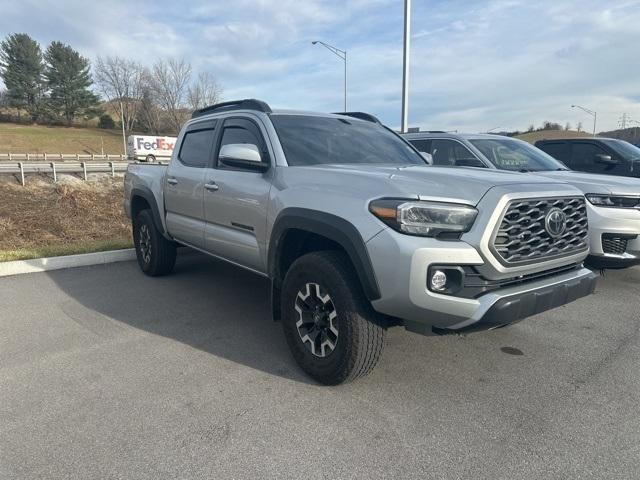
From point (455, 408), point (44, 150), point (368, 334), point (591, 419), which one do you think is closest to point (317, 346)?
point (368, 334)

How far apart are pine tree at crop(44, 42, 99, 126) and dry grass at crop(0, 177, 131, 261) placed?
71604 millimetres

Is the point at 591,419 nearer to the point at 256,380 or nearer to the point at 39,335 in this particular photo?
the point at 256,380

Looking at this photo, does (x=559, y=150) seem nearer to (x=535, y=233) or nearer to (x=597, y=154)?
→ (x=597, y=154)

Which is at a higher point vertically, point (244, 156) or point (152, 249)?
point (244, 156)

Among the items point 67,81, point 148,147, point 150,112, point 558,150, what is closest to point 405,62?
point 558,150

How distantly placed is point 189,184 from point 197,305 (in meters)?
1.23

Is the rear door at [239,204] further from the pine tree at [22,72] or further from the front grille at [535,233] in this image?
the pine tree at [22,72]

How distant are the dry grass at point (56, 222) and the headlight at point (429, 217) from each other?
18.4 ft

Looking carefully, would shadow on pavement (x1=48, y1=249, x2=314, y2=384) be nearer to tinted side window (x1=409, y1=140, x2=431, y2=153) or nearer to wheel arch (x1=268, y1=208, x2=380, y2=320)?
wheel arch (x1=268, y1=208, x2=380, y2=320)

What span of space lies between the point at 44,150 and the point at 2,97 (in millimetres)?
27808

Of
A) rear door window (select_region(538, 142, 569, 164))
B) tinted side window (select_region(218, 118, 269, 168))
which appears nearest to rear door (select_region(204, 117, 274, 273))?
tinted side window (select_region(218, 118, 269, 168))

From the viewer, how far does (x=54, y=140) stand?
6638 centimetres

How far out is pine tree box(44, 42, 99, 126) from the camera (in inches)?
3103

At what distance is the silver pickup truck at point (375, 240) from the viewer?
2.70 m
